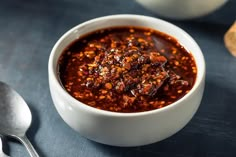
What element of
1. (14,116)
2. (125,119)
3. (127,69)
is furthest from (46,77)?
(125,119)

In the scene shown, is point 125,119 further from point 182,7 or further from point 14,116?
point 182,7

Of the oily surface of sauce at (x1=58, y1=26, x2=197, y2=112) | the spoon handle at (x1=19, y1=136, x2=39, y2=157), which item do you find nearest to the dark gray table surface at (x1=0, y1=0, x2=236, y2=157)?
the spoon handle at (x1=19, y1=136, x2=39, y2=157)

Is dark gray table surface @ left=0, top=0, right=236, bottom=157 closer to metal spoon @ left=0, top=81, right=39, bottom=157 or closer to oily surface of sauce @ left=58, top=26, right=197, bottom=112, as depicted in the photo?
metal spoon @ left=0, top=81, right=39, bottom=157

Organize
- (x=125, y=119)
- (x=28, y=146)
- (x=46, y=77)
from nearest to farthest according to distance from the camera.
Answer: (x=125, y=119), (x=28, y=146), (x=46, y=77)

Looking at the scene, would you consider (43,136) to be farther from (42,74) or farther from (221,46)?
(221,46)

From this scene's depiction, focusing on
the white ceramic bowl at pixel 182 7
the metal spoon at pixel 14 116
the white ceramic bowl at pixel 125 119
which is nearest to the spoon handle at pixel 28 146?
the metal spoon at pixel 14 116

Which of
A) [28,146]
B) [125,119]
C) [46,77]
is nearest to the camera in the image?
[125,119]

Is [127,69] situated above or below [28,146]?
above
